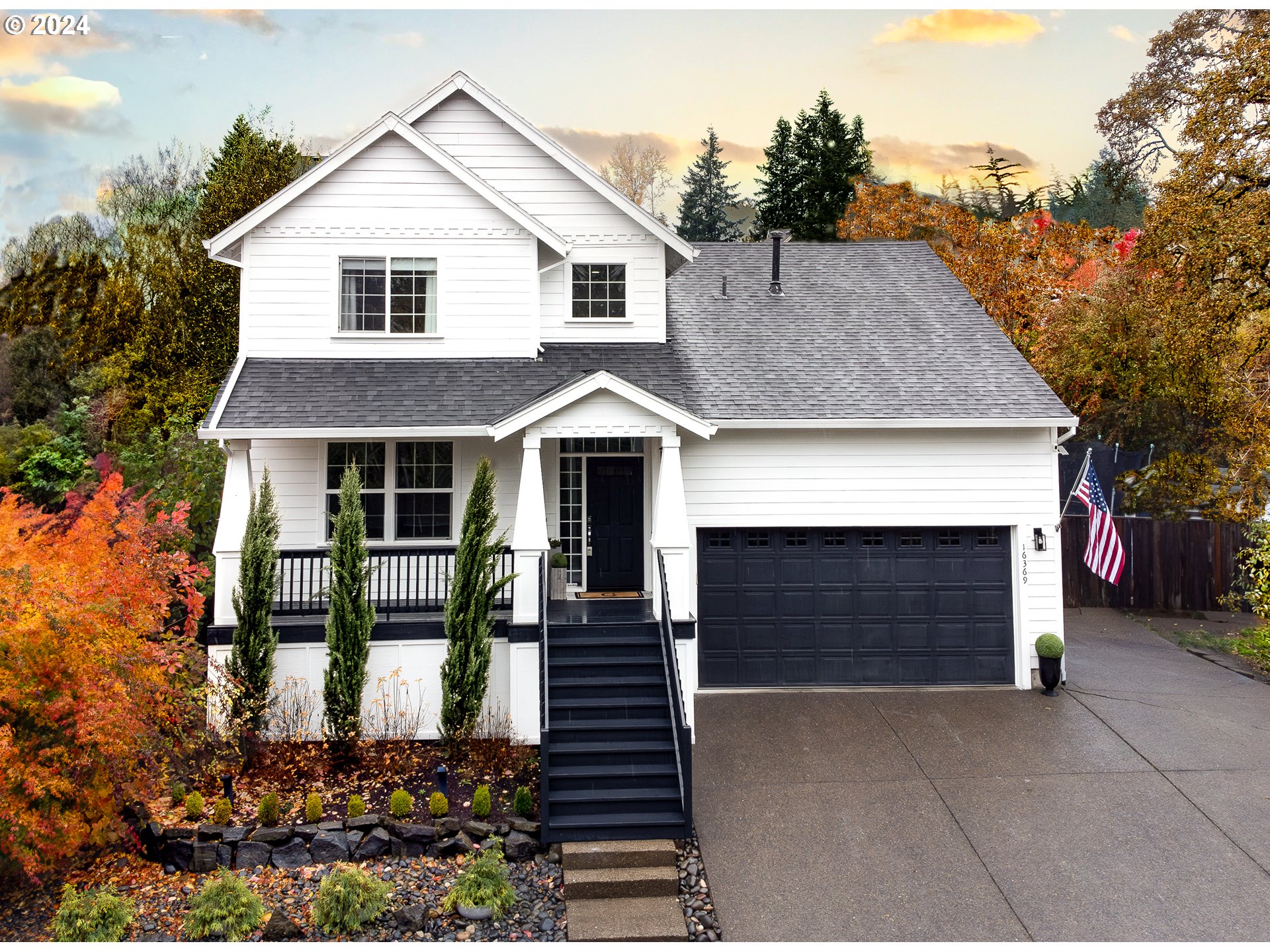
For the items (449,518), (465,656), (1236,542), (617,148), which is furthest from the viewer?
(617,148)

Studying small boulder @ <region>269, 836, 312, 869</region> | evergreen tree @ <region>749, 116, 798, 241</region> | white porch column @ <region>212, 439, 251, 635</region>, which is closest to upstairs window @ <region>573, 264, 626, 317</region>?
white porch column @ <region>212, 439, 251, 635</region>

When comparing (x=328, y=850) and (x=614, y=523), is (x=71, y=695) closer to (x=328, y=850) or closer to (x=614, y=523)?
(x=328, y=850)

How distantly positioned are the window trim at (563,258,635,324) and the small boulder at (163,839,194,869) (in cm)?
852

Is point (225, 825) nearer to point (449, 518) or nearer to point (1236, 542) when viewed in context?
point (449, 518)

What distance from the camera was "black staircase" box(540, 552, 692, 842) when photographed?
7637 millimetres

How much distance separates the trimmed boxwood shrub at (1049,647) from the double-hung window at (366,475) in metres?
9.60

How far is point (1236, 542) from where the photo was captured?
54.9 feet

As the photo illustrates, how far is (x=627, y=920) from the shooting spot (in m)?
6.57

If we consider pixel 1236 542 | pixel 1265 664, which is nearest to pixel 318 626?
pixel 1265 664

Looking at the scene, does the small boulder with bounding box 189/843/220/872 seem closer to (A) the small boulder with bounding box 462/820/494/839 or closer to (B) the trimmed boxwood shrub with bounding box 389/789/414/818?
(B) the trimmed boxwood shrub with bounding box 389/789/414/818

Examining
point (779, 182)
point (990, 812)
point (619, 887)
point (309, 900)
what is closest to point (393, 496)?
point (309, 900)

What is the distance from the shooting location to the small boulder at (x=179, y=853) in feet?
24.2

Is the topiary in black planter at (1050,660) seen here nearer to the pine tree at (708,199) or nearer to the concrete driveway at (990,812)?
the concrete driveway at (990,812)

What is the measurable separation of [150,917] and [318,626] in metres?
3.81
